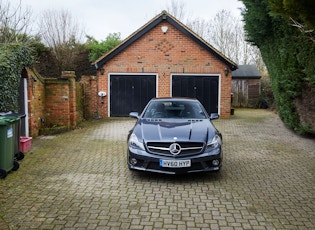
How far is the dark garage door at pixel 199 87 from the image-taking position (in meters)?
15.2

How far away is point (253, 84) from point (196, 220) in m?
20.4

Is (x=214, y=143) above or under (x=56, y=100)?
under

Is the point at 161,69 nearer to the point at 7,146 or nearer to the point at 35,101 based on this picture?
the point at 35,101

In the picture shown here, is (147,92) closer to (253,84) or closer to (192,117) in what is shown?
(192,117)

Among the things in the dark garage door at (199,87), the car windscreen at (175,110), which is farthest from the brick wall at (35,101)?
the dark garage door at (199,87)

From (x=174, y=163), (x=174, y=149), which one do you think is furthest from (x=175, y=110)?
(x=174, y=163)

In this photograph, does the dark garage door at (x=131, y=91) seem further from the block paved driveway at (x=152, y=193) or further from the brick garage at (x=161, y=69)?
the block paved driveway at (x=152, y=193)

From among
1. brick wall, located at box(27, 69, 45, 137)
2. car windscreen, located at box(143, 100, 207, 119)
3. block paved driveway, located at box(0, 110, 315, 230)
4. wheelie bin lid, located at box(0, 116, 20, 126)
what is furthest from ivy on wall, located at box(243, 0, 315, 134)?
brick wall, located at box(27, 69, 45, 137)

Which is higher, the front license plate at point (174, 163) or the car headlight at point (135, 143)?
the car headlight at point (135, 143)

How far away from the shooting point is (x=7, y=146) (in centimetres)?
571

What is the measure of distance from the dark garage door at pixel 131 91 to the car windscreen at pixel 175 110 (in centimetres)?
809

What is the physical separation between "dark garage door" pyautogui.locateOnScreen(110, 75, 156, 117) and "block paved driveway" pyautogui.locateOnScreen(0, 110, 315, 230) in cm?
736

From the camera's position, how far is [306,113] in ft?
31.5

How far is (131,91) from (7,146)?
9.84 metres
